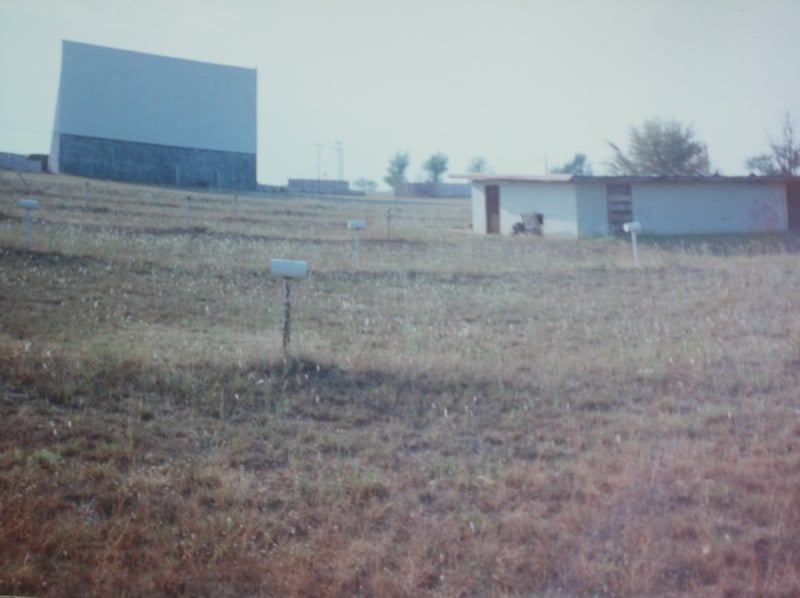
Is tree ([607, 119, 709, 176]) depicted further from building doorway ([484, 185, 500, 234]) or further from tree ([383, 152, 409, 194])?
tree ([383, 152, 409, 194])

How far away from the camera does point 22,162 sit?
33.9 meters

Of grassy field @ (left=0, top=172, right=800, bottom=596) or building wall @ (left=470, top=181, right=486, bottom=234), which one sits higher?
building wall @ (left=470, top=181, right=486, bottom=234)

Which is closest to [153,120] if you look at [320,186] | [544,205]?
[544,205]

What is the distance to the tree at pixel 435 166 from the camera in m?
72.1

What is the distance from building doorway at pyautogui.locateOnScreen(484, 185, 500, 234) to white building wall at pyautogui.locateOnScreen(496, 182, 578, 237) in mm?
511

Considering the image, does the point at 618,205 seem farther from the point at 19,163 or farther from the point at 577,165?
the point at 19,163

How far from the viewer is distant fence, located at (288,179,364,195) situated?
55.1m

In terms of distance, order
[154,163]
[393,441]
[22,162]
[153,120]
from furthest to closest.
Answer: [154,163], [22,162], [153,120], [393,441]

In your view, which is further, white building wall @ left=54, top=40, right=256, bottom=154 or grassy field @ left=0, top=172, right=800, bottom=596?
white building wall @ left=54, top=40, right=256, bottom=154

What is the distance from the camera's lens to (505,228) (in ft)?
85.3

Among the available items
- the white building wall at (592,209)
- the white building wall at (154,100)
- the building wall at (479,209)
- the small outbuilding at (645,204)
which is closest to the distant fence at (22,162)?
the white building wall at (154,100)

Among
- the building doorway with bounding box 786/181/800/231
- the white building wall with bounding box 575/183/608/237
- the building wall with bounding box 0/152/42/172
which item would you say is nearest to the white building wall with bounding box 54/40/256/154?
the building wall with bounding box 0/152/42/172

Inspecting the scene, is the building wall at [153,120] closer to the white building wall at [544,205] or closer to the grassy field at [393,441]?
the white building wall at [544,205]

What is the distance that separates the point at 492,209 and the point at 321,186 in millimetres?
31773
